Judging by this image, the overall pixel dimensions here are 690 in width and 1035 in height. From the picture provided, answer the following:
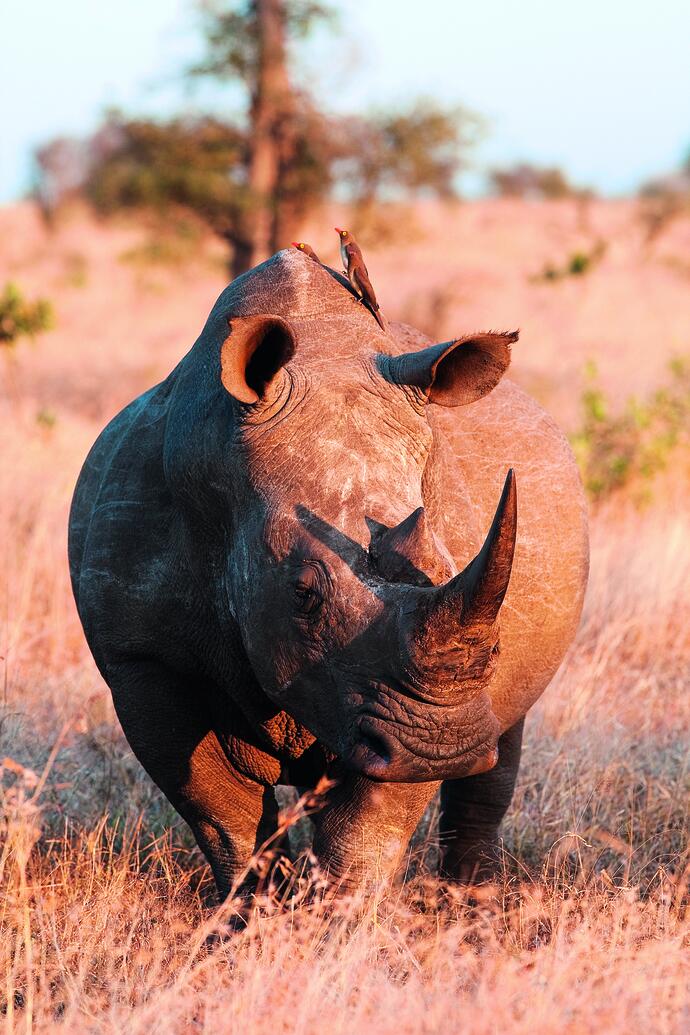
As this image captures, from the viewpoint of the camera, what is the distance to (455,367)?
12.9 ft

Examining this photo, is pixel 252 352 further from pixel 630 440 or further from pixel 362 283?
pixel 630 440

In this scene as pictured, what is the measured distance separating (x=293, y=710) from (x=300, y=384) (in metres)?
0.89

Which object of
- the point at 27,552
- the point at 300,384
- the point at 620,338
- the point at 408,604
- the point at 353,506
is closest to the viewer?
the point at 408,604

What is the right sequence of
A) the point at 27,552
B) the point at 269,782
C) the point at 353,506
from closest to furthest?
the point at 353,506
the point at 269,782
the point at 27,552

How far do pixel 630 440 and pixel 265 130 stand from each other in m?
11.2

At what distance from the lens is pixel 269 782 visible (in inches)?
173

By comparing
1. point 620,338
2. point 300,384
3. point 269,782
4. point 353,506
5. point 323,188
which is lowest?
point 269,782

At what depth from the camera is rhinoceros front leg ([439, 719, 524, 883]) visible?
4961mm

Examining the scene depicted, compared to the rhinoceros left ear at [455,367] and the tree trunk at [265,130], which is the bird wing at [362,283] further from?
the tree trunk at [265,130]

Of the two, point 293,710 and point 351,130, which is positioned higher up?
point 351,130

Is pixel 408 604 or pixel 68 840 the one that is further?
pixel 68 840

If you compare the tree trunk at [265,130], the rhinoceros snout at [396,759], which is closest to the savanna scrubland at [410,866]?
the rhinoceros snout at [396,759]

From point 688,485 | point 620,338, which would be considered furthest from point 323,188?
point 688,485

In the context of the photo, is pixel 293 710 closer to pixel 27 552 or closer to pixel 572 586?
pixel 572 586
